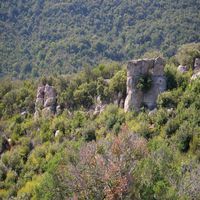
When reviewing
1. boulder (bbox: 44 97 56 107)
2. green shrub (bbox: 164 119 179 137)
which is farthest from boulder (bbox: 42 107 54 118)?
green shrub (bbox: 164 119 179 137)

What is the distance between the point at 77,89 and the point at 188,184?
124ft

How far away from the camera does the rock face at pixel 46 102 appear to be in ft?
231

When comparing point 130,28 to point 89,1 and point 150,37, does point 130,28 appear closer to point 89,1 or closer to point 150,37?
point 150,37

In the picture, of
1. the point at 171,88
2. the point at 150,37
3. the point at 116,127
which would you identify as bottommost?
the point at 150,37

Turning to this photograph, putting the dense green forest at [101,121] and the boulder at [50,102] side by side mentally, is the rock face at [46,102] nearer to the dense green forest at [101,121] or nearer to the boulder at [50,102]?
the boulder at [50,102]

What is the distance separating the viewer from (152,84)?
5966cm

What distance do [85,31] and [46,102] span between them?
10101 cm

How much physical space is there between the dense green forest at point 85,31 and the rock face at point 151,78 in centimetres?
7236

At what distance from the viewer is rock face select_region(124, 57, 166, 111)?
59531 mm

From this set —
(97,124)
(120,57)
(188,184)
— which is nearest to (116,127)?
(97,124)

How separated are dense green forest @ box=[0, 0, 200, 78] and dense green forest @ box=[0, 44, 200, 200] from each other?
206 ft

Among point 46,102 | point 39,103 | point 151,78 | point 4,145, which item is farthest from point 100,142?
point 4,145

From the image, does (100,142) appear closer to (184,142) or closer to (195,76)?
(184,142)

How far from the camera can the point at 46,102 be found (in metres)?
71.4
